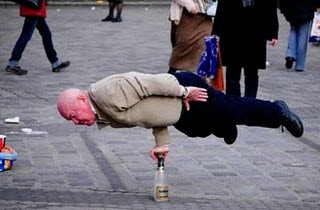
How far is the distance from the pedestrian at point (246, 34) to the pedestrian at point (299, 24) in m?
Result: 4.31

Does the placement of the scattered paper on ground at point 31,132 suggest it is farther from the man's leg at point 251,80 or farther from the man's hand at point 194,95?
the man's hand at point 194,95

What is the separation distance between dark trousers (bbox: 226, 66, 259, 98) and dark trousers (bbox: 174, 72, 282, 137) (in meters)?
2.80

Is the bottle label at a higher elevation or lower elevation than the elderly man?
lower

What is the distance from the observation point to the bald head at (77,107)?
6469mm

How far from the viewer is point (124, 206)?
6.84 metres

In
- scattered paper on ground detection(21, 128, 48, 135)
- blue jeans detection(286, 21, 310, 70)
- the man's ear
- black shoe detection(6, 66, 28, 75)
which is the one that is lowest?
black shoe detection(6, 66, 28, 75)

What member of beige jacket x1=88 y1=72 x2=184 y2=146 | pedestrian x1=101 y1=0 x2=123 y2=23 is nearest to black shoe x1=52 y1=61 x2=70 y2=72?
beige jacket x1=88 y1=72 x2=184 y2=146

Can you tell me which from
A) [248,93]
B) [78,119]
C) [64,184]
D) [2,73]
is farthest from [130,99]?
[2,73]

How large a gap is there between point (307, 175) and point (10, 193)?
2.33 meters

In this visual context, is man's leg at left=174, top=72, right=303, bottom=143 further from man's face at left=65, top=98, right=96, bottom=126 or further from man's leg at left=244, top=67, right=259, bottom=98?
man's leg at left=244, top=67, right=259, bottom=98

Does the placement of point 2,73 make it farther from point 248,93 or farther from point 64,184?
point 64,184

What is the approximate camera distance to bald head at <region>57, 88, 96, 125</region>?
6.47 meters

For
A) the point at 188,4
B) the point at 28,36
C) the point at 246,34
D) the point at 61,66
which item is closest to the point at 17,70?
the point at 28,36

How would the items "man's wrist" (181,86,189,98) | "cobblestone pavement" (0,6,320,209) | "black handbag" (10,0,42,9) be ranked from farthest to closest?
"black handbag" (10,0,42,9) → "cobblestone pavement" (0,6,320,209) → "man's wrist" (181,86,189,98)
